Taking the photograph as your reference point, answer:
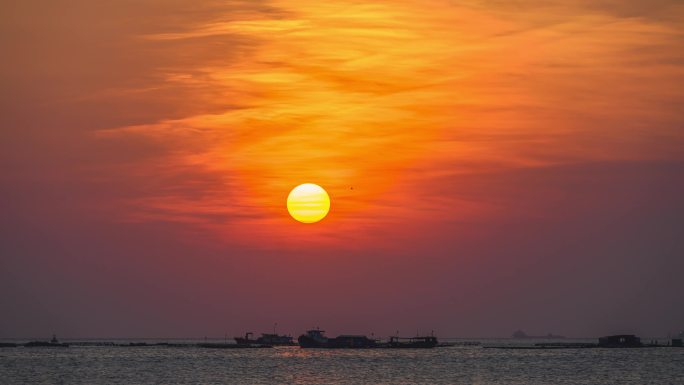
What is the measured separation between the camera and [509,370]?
155125 millimetres

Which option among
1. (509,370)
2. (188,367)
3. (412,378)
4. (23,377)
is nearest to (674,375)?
(509,370)

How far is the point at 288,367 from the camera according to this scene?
165375 mm

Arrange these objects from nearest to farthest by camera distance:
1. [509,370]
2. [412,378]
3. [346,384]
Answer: [346,384]
[412,378]
[509,370]

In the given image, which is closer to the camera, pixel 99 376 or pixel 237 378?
pixel 237 378

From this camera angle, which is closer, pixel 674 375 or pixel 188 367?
pixel 674 375

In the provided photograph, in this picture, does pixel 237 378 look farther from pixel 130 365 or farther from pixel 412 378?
pixel 130 365

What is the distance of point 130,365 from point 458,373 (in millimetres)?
65379

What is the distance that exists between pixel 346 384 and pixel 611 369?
5228 cm

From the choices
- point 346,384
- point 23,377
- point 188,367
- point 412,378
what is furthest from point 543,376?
point 23,377

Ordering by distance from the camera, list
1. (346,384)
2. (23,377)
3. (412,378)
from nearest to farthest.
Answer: (346,384) → (412,378) → (23,377)

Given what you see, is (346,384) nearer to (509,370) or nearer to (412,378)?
(412,378)

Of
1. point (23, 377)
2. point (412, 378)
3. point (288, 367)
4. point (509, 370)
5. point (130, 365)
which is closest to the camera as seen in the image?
point (412, 378)

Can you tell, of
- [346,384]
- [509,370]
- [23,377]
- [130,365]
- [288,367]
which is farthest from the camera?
[130,365]

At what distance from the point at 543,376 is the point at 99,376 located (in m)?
63.3
